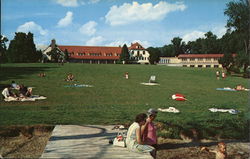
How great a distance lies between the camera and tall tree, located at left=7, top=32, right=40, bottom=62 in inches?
568

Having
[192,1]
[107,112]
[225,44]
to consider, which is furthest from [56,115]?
[225,44]

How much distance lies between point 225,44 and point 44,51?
12.3m

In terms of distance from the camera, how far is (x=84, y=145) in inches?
253

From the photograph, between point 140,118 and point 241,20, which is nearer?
point 140,118

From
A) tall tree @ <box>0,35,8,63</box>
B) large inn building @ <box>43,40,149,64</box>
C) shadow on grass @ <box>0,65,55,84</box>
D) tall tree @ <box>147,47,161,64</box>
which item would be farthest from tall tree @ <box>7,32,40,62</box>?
tall tree @ <box>147,47,161,64</box>

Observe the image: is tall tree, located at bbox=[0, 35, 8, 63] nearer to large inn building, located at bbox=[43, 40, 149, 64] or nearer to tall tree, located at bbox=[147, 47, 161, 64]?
large inn building, located at bbox=[43, 40, 149, 64]

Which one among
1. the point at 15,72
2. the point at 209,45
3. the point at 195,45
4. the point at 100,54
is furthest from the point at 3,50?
the point at 209,45

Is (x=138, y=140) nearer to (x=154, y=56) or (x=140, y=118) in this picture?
(x=140, y=118)

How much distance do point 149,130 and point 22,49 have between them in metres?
11.3

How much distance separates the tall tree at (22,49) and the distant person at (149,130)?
1027 cm

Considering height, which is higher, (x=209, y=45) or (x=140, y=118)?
(x=209, y=45)

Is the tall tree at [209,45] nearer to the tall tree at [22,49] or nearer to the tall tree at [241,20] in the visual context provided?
the tall tree at [241,20]

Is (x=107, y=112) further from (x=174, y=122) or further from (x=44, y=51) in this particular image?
(x=44, y=51)

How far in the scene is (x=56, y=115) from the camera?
32.9ft
